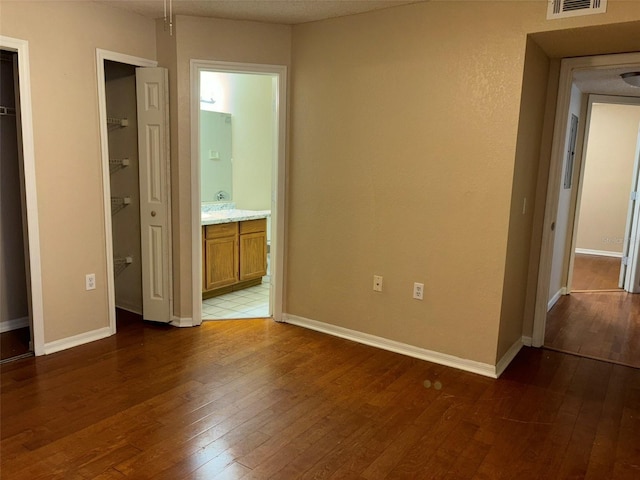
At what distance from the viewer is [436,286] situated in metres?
3.27

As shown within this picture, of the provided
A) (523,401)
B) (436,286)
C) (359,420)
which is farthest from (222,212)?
(523,401)

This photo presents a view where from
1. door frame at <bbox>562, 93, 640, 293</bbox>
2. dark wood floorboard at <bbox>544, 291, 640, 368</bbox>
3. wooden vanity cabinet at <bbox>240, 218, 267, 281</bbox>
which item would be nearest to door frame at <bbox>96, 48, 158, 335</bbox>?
wooden vanity cabinet at <bbox>240, 218, 267, 281</bbox>

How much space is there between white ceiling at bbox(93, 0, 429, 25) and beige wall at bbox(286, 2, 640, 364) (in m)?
0.12

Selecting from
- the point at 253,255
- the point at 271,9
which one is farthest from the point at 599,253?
the point at 271,9

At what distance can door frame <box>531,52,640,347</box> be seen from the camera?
3.19 meters

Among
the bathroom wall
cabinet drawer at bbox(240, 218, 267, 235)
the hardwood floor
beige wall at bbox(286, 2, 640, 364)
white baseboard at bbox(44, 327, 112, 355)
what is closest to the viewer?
the hardwood floor

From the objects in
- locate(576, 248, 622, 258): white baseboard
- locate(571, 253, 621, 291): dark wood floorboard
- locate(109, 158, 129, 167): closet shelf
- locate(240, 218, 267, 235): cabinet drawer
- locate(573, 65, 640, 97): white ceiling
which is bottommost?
locate(571, 253, 621, 291): dark wood floorboard

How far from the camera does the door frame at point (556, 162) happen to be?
3.19 m

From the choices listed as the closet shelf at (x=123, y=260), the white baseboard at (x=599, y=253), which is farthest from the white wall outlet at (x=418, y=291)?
the white baseboard at (x=599, y=253)

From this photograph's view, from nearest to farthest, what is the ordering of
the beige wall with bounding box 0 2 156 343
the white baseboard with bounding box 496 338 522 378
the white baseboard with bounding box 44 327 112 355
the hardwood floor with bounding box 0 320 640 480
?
the hardwood floor with bounding box 0 320 640 480
the beige wall with bounding box 0 2 156 343
the white baseboard with bounding box 496 338 522 378
the white baseboard with bounding box 44 327 112 355

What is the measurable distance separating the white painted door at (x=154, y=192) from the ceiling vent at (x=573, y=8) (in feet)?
8.78

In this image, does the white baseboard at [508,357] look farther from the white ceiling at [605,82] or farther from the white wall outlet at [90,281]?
the white wall outlet at [90,281]

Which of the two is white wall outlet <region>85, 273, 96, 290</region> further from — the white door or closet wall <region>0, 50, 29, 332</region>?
the white door

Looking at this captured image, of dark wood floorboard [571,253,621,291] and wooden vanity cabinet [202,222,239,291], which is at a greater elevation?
wooden vanity cabinet [202,222,239,291]
